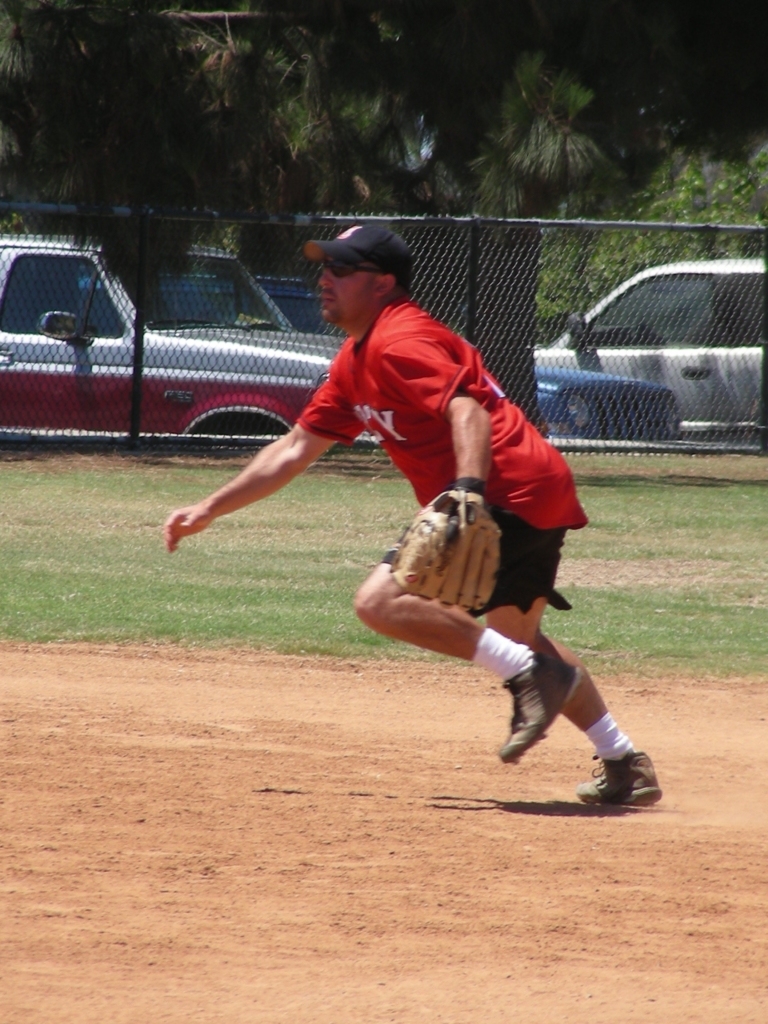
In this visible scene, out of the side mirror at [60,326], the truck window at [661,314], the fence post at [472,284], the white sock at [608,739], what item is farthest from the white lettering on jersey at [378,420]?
the truck window at [661,314]

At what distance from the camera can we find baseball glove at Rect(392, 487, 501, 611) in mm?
3873

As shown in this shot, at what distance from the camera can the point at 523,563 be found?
4.29 meters

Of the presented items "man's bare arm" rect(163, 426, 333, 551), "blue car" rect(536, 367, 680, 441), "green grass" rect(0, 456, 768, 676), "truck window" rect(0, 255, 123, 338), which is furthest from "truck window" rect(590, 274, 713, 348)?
"man's bare arm" rect(163, 426, 333, 551)

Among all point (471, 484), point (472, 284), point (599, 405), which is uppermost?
point (471, 484)

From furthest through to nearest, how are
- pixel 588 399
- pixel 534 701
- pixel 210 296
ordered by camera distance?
pixel 588 399
pixel 210 296
pixel 534 701

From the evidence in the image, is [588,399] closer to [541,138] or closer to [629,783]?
[541,138]

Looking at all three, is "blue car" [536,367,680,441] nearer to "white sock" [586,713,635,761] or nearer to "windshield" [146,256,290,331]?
"windshield" [146,256,290,331]

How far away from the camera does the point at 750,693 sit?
20.1 ft

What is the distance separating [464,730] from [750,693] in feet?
4.87

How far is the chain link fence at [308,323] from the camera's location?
12.1 meters

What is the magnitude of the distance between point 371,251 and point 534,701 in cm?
145

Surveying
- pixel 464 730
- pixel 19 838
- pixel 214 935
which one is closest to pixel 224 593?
pixel 464 730

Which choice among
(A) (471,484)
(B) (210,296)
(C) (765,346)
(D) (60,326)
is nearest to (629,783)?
(A) (471,484)

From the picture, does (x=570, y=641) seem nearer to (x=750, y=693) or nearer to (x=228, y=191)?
(x=750, y=693)
